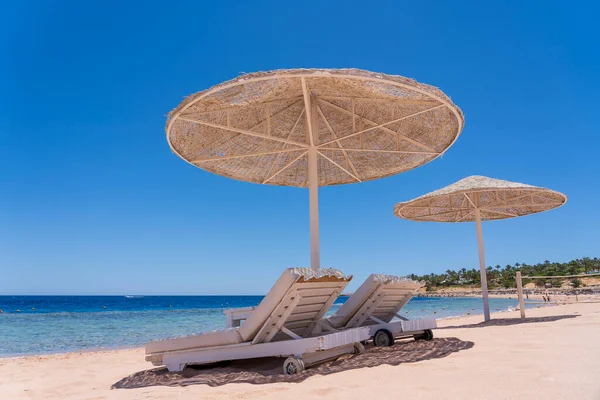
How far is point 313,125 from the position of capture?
6273 millimetres

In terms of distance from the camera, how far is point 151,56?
48.3ft

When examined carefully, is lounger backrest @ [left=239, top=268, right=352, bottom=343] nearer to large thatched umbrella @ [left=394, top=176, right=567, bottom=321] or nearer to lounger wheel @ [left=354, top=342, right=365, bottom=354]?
lounger wheel @ [left=354, top=342, right=365, bottom=354]

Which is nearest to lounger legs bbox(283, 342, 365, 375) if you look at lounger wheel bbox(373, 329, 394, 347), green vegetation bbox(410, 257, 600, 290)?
lounger wheel bbox(373, 329, 394, 347)

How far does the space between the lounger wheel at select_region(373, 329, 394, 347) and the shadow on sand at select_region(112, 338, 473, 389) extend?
284 mm

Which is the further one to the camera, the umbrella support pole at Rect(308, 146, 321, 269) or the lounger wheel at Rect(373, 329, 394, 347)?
the umbrella support pole at Rect(308, 146, 321, 269)

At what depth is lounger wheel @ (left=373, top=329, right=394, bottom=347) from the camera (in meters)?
5.78

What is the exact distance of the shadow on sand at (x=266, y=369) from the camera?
3.97m

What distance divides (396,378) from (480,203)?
8.25 metres

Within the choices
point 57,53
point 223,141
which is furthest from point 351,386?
point 57,53

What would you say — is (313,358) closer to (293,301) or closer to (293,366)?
(293,366)

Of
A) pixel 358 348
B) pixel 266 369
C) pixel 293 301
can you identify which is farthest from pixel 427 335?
pixel 293 301

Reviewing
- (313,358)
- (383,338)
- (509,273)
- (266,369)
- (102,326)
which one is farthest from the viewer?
(509,273)

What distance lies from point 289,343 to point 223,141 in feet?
12.7

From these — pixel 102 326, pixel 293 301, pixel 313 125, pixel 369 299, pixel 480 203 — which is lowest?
pixel 102 326
